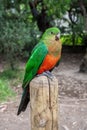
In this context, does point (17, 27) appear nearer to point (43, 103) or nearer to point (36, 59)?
point (36, 59)

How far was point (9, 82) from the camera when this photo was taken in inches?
332

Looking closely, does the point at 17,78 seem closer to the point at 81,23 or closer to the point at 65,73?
the point at 65,73

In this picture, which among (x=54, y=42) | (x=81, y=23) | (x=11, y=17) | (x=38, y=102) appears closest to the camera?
(x=38, y=102)

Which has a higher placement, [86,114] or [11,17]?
[11,17]

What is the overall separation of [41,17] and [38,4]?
1.76 feet

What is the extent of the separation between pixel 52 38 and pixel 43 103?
2.78ft

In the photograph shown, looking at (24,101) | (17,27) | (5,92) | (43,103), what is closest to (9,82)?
(5,92)

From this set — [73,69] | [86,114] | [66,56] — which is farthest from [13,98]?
[66,56]

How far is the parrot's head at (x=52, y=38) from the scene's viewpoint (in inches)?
133

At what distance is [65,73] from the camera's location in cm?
963

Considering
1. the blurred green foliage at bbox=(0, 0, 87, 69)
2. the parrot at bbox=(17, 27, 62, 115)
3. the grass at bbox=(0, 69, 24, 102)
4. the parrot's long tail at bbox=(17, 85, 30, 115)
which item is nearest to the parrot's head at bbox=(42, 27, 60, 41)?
the parrot at bbox=(17, 27, 62, 115)

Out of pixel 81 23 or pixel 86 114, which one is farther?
pixel 81 23

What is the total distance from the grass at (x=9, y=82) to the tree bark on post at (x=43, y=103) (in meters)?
4.07

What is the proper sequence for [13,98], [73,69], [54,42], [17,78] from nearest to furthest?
[54,42], [13,98], [17,78], [73,69]
